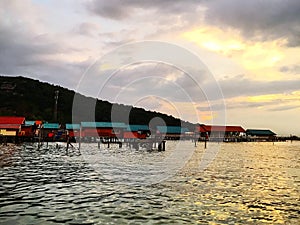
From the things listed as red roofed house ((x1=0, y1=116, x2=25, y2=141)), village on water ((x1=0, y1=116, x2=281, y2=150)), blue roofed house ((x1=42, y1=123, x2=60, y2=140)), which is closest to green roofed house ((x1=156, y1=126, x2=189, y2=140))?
village on water ((x1=0, y1=116, x2=281, y2=150))

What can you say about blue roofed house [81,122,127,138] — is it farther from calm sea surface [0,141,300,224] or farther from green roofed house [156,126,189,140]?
calm sea surface [0,141,300,224]

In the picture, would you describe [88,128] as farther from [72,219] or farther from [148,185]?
[72,219]

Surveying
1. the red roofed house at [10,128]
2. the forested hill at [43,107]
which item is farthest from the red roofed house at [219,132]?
the red roofed house at [10,128]

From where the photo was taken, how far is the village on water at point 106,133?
89625mm

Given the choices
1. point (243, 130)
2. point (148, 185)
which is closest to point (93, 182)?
point (148, 185)

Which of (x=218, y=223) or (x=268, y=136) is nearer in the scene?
(x=218, y=223)

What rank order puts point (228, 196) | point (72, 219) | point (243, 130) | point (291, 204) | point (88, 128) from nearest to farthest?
point (72, 219)
point (291, 204)
point (228, 196)
point (88, 128)
point (243, 130)

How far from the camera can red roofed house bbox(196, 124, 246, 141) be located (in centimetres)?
14559

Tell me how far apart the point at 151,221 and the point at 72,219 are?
3402mm

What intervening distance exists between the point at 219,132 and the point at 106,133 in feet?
188

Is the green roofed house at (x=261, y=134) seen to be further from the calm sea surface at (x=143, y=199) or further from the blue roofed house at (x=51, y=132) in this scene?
the calm sea surface at (x=143, y=199)

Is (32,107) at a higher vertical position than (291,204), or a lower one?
higher

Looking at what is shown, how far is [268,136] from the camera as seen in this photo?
170m

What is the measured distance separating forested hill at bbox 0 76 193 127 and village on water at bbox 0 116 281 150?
18493 mm
